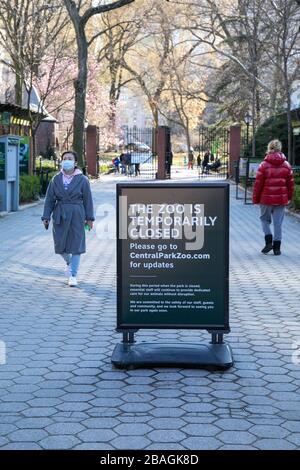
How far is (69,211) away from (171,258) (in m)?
3.63

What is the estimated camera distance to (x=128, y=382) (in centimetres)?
557

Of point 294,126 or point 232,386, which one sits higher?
point 294,126

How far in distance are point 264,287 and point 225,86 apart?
3402 centimetres

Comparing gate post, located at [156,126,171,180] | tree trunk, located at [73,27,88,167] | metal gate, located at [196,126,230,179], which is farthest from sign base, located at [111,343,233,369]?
metal gate, located at [196,126,230,179]

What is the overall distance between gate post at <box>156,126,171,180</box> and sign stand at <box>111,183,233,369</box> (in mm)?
32025

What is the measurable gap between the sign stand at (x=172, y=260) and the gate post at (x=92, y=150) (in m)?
34.3

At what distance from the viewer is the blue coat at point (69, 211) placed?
923cm

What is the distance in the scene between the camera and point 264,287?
9.41m

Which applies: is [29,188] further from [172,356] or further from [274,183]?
[172,356]

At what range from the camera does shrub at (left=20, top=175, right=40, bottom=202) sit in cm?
2259

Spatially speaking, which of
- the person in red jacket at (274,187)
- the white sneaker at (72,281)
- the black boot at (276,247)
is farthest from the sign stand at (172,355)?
the black boot at (276,247)

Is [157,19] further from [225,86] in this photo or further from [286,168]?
[286,168]

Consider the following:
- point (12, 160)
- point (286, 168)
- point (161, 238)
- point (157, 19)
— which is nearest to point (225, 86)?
point (157, 19)

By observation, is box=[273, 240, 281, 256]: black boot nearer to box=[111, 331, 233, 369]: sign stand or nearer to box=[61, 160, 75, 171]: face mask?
box=[61, 160, 75, 171]: face mask
